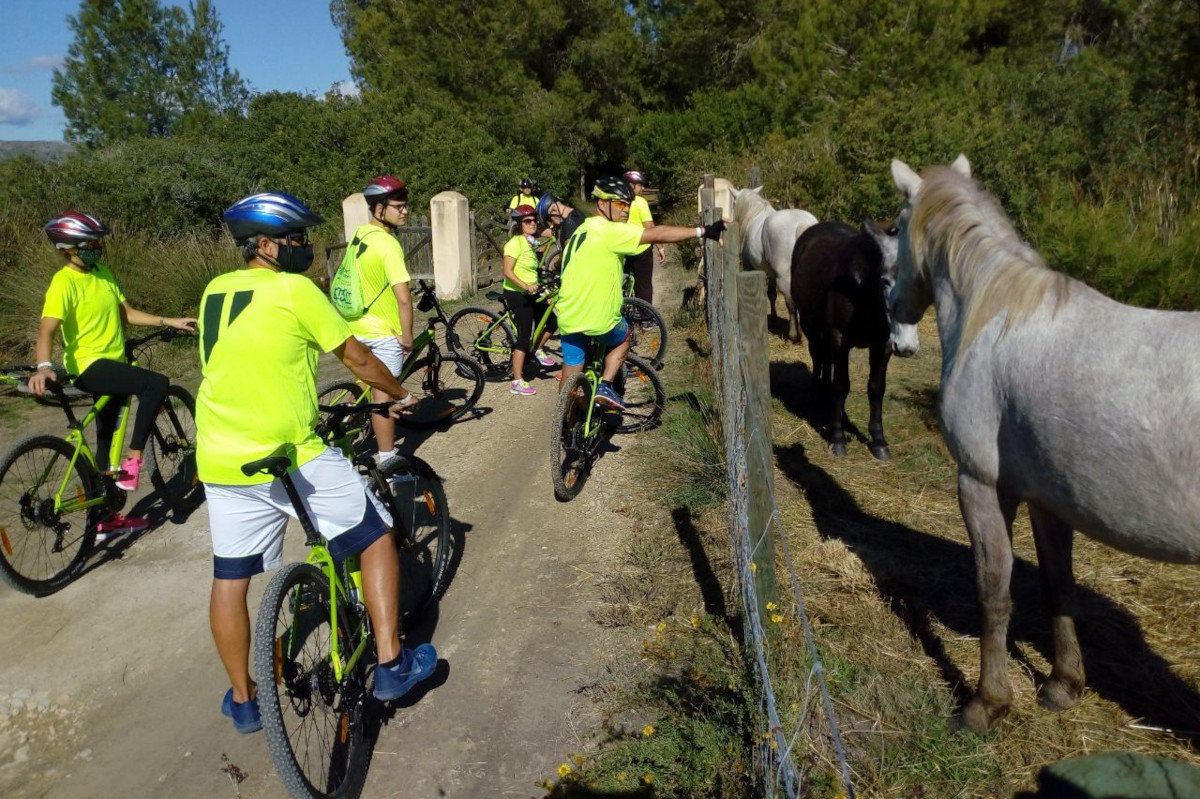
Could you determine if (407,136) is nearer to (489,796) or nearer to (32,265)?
(32,265)

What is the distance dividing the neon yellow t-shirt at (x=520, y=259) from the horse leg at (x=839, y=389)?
3135mm

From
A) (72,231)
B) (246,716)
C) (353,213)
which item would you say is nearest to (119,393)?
(72,231)

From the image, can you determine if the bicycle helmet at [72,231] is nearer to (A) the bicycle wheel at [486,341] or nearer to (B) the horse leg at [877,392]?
(A) the bicycle wheel at [486,341]

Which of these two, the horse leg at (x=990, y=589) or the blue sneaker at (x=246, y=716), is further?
the horse leg at (x=990, y=589)

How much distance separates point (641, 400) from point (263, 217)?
479cm

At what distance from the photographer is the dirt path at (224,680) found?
3.11 meters

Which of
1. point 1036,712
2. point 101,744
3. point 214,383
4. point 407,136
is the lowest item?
point 101,744

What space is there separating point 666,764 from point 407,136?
66.2ft

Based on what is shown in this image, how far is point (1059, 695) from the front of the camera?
122 inches

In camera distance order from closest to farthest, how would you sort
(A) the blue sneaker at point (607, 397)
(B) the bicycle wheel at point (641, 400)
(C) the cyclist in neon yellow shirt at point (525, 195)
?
(A) the blue sneaker at point (607, 397) < (B) the bicycle wheel at point (641, 400) < (C) the cyclist in neon yellow shirt at point (525, 195)

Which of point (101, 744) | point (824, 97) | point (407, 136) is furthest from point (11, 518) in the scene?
point (824, 97)

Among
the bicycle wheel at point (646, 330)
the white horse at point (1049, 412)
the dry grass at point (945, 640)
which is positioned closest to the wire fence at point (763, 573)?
the dry grass at point (945, 640)

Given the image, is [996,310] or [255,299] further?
[996,310]

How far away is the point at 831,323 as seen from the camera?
20.5ft
